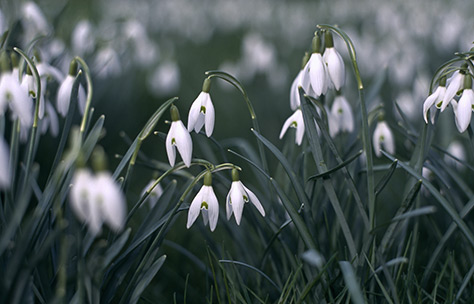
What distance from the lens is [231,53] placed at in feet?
22.2

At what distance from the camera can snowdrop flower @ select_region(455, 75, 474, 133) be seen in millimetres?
1582

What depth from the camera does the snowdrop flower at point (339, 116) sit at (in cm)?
200

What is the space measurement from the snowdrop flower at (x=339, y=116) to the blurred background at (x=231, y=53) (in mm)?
330

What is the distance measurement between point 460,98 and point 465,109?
0.06m

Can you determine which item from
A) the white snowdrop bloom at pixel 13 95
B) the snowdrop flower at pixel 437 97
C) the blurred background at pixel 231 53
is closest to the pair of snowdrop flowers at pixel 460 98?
the snowdrop flower at pixel 437 97

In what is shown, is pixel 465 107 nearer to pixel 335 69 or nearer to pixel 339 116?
pixel 335 69

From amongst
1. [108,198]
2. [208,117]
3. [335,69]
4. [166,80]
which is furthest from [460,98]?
[166,80]

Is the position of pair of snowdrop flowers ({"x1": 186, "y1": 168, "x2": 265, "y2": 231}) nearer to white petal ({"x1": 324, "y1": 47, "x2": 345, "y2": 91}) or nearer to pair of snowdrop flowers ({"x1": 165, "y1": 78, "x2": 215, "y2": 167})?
pair of snowdrop flowers ({"x1": 165, "y1": 78, "x2": 215, "y2": 167})

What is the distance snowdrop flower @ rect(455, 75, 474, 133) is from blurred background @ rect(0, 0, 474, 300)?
65 centimetres

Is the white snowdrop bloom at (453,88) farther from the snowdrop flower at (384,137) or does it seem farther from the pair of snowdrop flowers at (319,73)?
the snowdrop flower at (384,137)

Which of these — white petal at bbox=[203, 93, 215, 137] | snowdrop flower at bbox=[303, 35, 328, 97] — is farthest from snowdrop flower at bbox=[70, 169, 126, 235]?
snowdrop flower at bbox=[303, 35, 328, 97]

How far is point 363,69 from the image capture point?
5.48 metres

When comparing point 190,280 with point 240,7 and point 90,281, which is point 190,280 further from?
point 240,7

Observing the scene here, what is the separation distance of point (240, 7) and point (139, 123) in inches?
224
